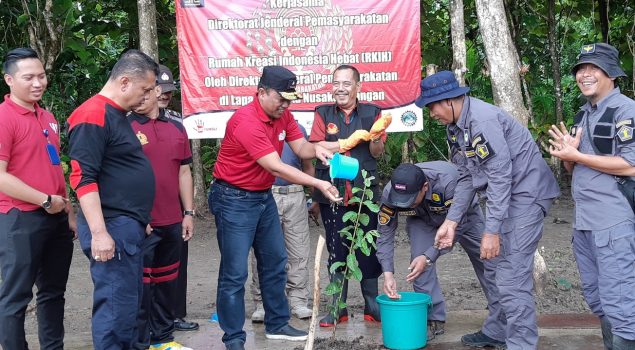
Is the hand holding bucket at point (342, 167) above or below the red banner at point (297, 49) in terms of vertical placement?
below

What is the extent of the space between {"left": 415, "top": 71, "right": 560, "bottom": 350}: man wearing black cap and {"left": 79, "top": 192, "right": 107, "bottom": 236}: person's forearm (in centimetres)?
205

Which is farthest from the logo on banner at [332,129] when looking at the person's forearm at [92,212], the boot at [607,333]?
the boot at [607,333]

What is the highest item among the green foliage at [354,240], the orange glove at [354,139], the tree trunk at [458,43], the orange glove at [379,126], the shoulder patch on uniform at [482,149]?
the tree trunk at [458,43]

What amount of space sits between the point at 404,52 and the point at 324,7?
0.91m

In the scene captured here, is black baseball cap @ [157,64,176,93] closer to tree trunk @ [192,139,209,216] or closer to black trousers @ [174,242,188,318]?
black trousers @ [174,242,188,318]

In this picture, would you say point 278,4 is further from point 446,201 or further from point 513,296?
point 513,296

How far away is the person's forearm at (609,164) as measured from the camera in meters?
4.02

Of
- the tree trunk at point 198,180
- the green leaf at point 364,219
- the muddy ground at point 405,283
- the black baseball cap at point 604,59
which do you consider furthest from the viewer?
the tree trunk at point 198,180

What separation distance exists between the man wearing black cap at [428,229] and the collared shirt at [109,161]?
1635 mm

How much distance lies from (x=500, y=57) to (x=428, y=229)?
1835 millimetres

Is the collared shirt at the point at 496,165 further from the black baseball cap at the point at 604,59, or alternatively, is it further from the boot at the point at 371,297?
the boot at the point at 371,297

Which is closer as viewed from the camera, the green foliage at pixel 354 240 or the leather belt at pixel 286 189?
the green foliage at pixel 354 240

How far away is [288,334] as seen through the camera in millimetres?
5109

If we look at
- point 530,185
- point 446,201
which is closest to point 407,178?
point 446,201
